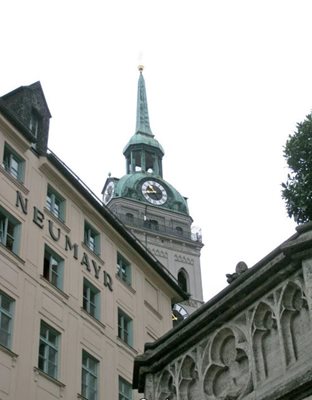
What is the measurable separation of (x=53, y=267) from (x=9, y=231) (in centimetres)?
268

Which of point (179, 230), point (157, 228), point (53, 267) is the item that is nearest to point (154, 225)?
point (157, 228)

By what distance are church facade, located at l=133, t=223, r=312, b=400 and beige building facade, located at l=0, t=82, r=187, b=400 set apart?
1389 centimetres

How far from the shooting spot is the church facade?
26.6 ft

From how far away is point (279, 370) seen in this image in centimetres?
816

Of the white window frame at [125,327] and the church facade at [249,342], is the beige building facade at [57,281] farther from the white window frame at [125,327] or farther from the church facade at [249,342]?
the church facade at [249,342]

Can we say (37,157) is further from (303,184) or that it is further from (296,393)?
(296,393)

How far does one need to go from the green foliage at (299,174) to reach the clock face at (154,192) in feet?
266

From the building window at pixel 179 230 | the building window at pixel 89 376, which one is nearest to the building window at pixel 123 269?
the building window at pixel 89 376

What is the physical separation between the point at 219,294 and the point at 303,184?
14.8ft

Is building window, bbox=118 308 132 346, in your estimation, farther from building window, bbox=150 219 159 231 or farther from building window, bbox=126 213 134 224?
building window, bbox=126 213 134 224

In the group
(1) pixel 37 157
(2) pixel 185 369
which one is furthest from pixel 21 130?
(2) pixel 185 369

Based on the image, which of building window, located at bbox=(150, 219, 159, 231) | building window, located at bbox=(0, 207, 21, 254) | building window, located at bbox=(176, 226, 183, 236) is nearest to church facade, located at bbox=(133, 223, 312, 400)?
building window, located at bbox=(0, 207, 21, 254)

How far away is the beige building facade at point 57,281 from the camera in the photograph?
24609 mm

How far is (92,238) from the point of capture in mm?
31766
